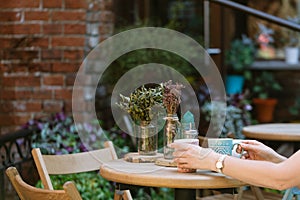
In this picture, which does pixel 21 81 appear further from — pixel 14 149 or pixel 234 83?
pixel 234 83

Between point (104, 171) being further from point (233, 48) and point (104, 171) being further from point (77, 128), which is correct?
point (233, 48)

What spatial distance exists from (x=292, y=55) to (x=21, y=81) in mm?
3481

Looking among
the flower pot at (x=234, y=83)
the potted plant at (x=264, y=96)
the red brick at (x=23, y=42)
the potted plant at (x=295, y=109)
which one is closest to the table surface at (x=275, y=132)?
the red brick at (x=23, y=42)

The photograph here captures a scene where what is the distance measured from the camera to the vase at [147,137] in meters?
3.14

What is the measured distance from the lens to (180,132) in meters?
3.05

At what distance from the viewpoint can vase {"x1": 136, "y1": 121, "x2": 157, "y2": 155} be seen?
3137mm

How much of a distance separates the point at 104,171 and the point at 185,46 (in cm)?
318

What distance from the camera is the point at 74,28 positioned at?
Answer: 17.0 ft

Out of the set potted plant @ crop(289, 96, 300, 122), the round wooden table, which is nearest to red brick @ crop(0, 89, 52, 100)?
the round wooden table

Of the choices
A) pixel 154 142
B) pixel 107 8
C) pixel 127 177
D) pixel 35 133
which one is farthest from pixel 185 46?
pixel 127 177

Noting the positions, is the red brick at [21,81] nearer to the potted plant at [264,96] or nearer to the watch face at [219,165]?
the watch face at [219,165]

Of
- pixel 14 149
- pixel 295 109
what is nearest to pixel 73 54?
pixel 14 149

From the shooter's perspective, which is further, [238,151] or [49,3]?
[49,3]

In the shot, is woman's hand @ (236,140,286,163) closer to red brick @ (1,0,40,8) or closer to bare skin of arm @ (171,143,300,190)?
bare skin of arm @ (171,143,300,190)
